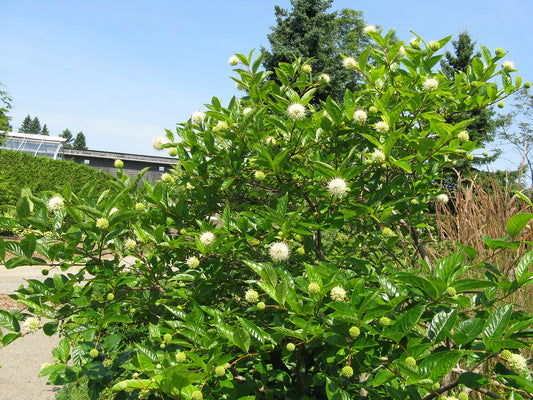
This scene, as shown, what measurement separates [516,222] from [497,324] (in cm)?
34

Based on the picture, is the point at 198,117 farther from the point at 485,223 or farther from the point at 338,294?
the point at 485,223

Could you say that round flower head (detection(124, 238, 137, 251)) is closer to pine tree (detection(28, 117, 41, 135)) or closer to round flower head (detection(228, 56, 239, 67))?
round flower head (detection(228, 56, 239, 67))

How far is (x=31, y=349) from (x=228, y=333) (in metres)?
4.85

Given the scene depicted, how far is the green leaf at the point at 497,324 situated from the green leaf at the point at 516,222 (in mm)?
262

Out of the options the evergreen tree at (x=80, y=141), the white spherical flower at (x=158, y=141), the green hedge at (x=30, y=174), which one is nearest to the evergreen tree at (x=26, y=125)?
the evergreen tree at (x=80, y=141)

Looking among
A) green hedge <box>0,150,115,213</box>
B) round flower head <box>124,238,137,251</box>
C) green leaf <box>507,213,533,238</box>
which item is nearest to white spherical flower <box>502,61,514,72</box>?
green leaf <box>507,213,533,238</box>

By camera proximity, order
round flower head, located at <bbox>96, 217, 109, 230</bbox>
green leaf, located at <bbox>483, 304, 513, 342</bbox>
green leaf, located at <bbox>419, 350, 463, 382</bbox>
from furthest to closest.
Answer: round flower head, located at <bbox>96, 217, 109, 230</bbox> → green leaf, located at <bbox>483, 304, 513, 342</bbox> → green leaf, located at <bbox>419, 350, 463, 382</bbox>

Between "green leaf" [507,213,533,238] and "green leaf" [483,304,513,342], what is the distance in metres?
0.26

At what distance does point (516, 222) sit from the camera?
4.11ft

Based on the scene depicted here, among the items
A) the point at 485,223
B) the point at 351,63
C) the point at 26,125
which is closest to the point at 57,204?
the point at 351,63

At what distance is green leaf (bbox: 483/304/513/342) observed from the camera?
1169mm

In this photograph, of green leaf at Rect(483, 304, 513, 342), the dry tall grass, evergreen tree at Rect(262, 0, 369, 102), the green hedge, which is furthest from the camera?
evergreen tree at Rect(262, 0, 369, 102)

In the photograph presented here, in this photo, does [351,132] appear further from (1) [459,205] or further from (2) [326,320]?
(1) [459,205]

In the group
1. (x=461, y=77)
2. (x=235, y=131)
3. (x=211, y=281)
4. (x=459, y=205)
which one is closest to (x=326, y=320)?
(x=211, y=281)
